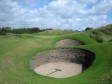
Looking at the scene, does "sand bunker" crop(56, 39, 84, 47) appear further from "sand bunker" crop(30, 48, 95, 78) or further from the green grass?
"sand bunker" crop(30, 48, 95, 78)

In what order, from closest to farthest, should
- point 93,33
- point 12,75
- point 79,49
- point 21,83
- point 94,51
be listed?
point 21,83
point 12,75
point 94,51
point 79,49
point 93,33

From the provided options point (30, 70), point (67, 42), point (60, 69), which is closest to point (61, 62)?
point (60, 69)

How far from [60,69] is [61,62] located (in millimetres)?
2608

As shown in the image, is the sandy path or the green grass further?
the sandy path

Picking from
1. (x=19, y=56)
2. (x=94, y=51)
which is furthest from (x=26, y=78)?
(x=94, y=51)

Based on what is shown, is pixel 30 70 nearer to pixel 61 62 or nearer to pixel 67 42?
pixel 61 62

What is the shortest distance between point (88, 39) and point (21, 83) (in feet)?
100

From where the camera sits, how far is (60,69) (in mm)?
33031

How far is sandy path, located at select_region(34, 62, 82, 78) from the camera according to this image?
30891 mm

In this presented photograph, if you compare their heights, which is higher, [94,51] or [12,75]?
[94,51]

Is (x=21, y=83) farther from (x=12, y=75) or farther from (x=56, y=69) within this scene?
(x=56, y=69)

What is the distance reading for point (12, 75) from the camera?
2544 cm

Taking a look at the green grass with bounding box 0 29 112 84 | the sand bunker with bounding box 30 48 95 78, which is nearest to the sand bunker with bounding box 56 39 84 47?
the green grass with bounding box 0 29 112 84

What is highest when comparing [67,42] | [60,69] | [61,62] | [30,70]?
[67,42]
